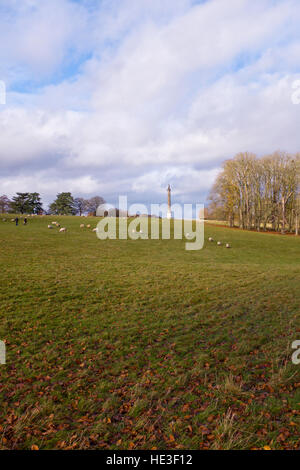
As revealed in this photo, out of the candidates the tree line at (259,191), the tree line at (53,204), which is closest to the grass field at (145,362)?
the tree line at (259,191)

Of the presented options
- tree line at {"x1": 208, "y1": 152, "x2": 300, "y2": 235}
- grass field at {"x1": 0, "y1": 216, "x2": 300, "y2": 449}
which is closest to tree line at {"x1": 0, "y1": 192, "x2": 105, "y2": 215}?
tree line at {"x1": 208, "y1": 152, "x2": 300, "y2": 235}

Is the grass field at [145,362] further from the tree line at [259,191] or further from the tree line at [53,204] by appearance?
the tree line at [53,204]

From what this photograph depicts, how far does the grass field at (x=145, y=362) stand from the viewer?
5.02 m

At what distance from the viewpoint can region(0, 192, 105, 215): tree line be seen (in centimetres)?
8438

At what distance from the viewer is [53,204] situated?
96.4 meters

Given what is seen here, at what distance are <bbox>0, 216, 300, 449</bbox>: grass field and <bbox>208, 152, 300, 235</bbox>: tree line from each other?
156ft

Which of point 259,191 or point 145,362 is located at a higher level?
point 259,191

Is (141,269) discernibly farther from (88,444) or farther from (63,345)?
(88,444)

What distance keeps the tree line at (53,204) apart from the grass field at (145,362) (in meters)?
75.1

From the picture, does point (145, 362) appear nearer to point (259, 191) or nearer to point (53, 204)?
point (259, 191)

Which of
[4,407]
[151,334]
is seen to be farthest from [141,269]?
[4,407]

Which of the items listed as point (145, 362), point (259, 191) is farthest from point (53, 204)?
point (145, 362)

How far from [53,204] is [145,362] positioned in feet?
320
